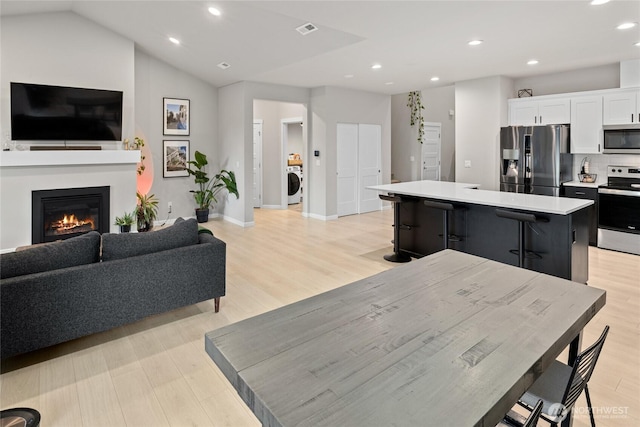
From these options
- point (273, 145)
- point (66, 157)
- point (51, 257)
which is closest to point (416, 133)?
point (273, 145)

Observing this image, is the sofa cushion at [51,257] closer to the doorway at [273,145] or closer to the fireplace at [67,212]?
the fireplace at [67,212]

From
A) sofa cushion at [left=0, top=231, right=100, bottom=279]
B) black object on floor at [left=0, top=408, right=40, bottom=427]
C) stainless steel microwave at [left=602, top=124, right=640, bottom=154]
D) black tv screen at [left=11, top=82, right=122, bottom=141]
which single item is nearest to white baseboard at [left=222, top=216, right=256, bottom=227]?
black tv screen at [left=11, top=82, right=122, bottom=141]

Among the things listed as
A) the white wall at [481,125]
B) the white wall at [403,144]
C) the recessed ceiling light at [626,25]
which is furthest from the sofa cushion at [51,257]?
the white wall at [403,144]

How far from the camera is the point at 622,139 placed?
17.2 ft

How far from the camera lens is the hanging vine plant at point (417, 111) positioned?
10.0 m

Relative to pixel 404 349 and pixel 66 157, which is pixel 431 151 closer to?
pixel 66 157

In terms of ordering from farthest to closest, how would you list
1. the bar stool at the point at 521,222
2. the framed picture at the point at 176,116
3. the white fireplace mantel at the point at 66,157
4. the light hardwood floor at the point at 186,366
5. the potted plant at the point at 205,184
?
the potted plant at the point at 205,184 < the framed picture at the point at 176,116 < the white fireplace mantel at the point at 66,157 < the bar stool at the point at 521,222 < the light hardwood floor at the point at 186,366

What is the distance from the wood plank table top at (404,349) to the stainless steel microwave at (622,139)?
189 inches

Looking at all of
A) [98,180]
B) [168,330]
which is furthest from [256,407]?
[98,180]

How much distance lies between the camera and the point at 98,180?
5.67 metres

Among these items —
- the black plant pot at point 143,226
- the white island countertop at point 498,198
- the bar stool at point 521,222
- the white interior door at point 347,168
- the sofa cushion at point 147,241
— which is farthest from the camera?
the white interior door at point 347,168

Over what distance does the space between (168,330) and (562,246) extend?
373 cm

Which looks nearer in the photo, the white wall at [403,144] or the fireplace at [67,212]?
the fireplace at [67,212]

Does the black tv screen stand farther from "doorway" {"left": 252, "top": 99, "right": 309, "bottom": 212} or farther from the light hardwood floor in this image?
"doorway" {"left": 252, "top": 99, "right": 309, "bottom": 212}
